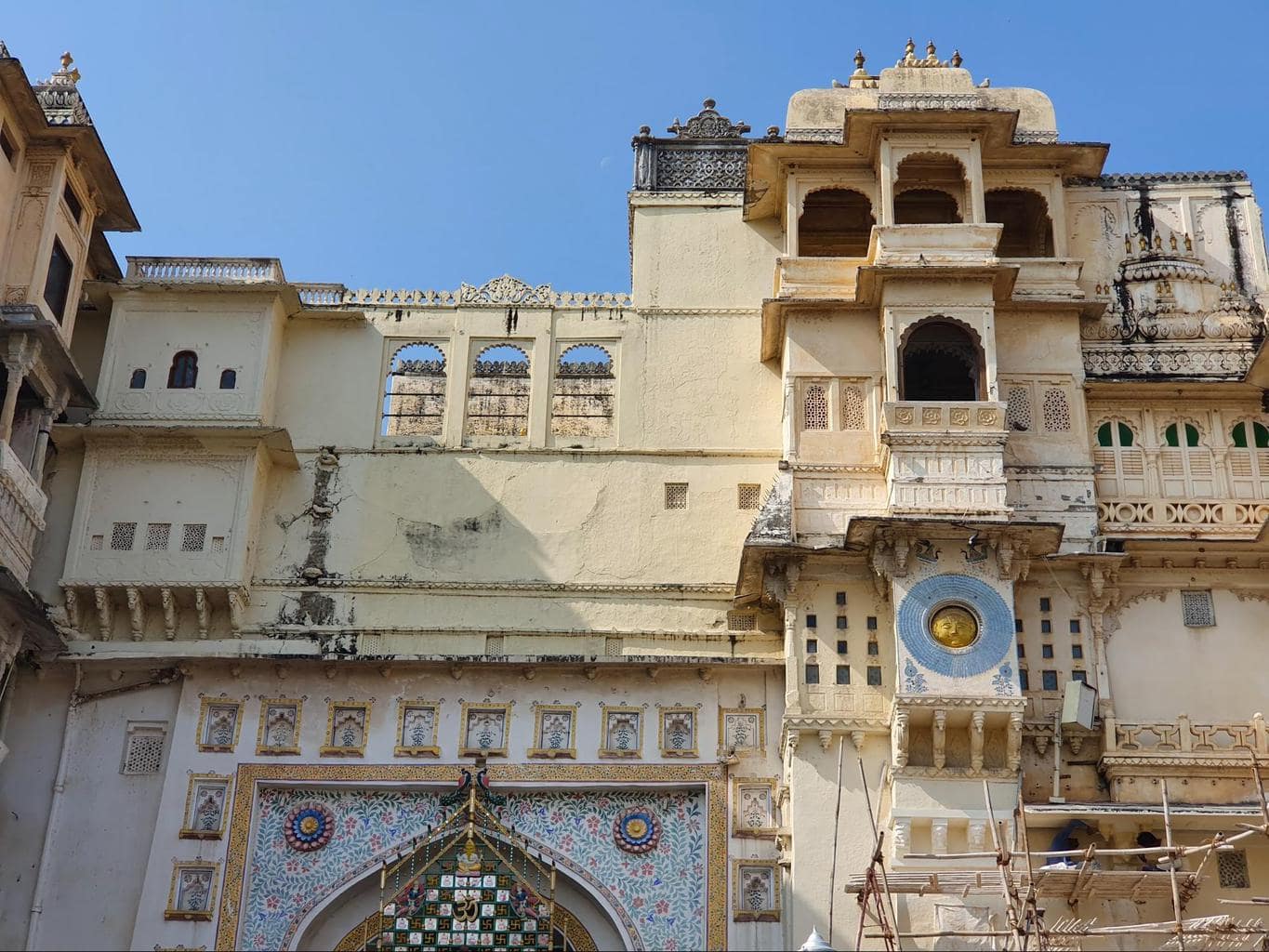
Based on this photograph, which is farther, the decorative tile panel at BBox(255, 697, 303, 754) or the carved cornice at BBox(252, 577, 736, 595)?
the carved cornice at BBox(252, 577, 736, 595)

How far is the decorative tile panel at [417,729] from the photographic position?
53.0 ft

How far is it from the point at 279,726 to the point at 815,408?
541 cm

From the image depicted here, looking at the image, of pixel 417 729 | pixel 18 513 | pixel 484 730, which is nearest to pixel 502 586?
pixel 484 730

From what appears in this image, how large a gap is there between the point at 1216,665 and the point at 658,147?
7319mm

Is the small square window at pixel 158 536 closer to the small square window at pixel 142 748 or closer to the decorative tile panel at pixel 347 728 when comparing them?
the small square window at pixel 142 748

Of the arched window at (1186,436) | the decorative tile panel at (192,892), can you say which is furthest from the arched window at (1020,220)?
the decorative tile panel at (192,892)

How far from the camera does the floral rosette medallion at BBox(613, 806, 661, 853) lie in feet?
52.0

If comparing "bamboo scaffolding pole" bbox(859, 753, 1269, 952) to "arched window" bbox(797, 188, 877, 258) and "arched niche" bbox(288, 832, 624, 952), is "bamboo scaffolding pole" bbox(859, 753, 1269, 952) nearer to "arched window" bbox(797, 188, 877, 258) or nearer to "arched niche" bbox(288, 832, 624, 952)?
"arched niche" bbox(288, 832, 624, 952)

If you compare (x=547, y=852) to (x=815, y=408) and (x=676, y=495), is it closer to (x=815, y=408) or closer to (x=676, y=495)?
(x=676, y=495)

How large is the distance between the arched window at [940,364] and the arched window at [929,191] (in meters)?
1.10

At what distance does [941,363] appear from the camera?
696 inches

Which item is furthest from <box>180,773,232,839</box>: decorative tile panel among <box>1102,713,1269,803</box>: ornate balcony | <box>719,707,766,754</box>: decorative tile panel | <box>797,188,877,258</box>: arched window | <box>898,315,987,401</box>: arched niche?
<box>797,188,877,258</box>: arched window

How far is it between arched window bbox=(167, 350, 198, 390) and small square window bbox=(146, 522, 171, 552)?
1.41 metres

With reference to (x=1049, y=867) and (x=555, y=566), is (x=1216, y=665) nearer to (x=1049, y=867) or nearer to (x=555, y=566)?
(x=1049, y=867)
